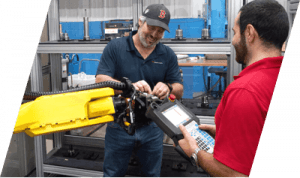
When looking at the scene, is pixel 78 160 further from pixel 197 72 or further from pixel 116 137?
pixel 197 72

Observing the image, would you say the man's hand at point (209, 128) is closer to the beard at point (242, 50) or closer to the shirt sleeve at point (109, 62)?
the beard at point (242, 50)

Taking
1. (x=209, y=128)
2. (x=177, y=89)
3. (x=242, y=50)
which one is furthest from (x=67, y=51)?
(x=242, y=50)

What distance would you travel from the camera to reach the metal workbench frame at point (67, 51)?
6.19 feet

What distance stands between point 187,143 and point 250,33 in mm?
510

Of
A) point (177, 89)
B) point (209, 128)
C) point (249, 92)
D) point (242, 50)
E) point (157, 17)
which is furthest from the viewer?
point (177, 89)

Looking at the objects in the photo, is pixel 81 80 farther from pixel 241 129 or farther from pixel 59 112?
pixel 241 129

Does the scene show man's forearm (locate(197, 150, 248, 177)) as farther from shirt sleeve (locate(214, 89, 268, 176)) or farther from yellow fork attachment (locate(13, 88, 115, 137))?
yellow fork attachment (locate(13, 88, 115, 137))

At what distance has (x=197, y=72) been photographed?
5.45 m

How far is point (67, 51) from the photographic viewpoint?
2184 millimetres

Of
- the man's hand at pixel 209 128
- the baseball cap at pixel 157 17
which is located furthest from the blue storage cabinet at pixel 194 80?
the man's hand at pixel 209 128

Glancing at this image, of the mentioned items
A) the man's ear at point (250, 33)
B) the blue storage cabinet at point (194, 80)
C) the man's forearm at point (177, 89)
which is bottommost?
the blue storage cabinet at point (194, 80)

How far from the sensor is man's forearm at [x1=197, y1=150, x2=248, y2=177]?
878 mm

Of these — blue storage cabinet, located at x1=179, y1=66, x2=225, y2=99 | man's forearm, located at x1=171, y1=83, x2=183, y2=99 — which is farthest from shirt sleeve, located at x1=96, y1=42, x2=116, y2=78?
blue storage cabinet, located at x1=179, y1=66, x2=225, y2=99

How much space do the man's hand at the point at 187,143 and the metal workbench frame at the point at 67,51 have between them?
0.95 metres
